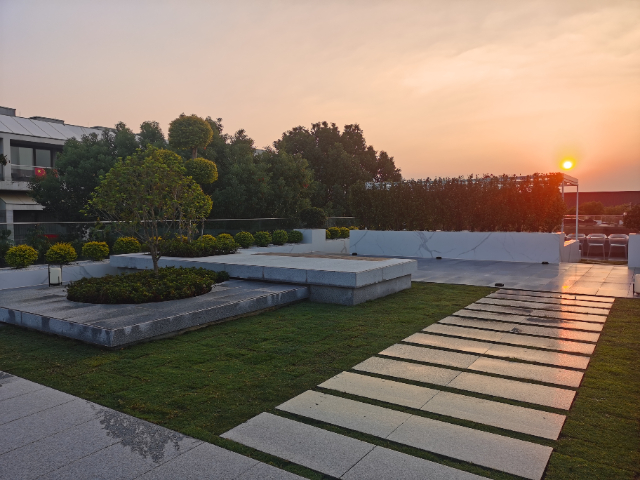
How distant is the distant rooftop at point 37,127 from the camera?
1166 inches

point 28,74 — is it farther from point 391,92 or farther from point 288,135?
point 288,135

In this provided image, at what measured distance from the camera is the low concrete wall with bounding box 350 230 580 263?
16.3 m

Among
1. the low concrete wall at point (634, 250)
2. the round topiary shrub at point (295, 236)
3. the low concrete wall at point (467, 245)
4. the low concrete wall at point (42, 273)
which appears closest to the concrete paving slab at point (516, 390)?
the low concrete wall at point (42, 273)

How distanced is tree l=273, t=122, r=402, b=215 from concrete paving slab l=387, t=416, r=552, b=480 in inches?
1173

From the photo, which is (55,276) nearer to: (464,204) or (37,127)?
(464,204)

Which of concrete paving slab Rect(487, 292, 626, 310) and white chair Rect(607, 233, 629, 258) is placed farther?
white chair Rect(607, 233, 629, 258)

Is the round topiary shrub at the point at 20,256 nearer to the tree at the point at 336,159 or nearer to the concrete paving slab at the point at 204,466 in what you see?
the concrete paving slab at the point at 204,466

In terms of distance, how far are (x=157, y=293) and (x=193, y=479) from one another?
5.23 metres

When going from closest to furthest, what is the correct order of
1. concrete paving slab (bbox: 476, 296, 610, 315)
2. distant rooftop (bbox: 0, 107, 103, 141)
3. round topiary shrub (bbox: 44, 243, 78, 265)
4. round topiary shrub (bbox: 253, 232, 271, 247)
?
concrete paving slab (bbox: 476, 296, 610, 315)
round topiary shrub (bbox: 44, 243, 78, 265)
round topiary shrub (bbox: 253, 232, 271, 247)
distant rooftop (bbox: 0, 107, 103, 141)

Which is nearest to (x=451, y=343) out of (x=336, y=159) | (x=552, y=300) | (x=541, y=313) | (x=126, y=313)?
(x=541, y=313)

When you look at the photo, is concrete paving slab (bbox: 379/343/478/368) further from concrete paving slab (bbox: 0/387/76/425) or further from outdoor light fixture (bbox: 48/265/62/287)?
outdoor light fixture (bbox: 48/265/62/287)

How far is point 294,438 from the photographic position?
3650 millimetres

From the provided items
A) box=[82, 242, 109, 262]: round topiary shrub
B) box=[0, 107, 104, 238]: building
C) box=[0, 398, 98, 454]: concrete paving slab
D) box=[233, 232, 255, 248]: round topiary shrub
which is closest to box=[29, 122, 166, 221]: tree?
box=[0, 107, 104, 238]: building

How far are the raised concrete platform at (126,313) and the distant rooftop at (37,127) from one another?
2502 centimetres
